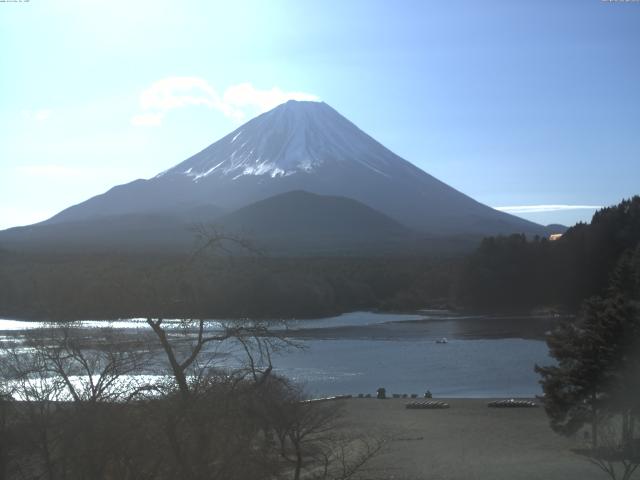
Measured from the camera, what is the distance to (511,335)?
2997 cm

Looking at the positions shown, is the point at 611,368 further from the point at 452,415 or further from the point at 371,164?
the point at 371,164

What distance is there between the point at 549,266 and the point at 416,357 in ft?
57.8

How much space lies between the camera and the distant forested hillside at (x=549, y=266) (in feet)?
123

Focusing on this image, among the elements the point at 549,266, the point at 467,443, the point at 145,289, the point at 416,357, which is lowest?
the point at 467,443

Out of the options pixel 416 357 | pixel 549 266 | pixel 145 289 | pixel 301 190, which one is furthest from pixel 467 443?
pixel 301 190

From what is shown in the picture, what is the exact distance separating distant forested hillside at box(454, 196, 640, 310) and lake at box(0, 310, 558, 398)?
13.1 ft

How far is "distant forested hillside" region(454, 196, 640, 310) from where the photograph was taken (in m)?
37.4

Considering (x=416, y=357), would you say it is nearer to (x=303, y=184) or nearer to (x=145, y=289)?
(x=145, y=289)

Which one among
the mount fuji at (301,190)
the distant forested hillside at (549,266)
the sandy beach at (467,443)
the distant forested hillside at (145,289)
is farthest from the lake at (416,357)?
the mount fuji at (301,190)

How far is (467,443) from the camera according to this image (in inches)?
504

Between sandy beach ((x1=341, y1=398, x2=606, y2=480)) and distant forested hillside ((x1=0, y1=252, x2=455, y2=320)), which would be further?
sandy beach ((x1=341, y1=398, x2=606, y2=480))

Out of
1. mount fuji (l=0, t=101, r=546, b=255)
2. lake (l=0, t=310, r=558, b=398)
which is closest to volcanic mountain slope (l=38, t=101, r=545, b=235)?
mount fuji (l=0, t=101, r=546, b=255)

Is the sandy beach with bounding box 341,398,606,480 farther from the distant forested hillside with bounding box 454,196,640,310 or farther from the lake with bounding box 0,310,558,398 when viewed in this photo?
the distant forested hillside with bounding box 454,196,640,310

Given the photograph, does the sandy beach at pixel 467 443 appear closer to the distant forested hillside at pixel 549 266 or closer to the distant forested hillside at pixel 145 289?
the distant forested hillside at pixel 145 289
